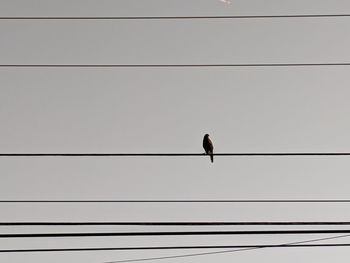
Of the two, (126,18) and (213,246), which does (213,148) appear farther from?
(126,18)

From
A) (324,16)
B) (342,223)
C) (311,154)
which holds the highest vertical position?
(324,16)

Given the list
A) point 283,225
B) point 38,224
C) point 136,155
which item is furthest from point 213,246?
point 38,224

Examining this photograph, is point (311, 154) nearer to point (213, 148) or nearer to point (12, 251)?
point (213, 148)

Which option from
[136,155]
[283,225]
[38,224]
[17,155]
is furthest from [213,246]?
[17,155]

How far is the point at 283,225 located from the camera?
4.76 metres

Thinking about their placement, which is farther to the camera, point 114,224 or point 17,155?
point 17,155

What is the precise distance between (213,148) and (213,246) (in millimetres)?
871

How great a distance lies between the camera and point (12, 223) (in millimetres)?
4633

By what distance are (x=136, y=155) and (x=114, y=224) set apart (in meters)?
0.78

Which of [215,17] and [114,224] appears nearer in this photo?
[114,224]

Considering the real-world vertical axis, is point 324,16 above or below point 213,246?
above

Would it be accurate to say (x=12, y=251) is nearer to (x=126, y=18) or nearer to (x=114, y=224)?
(x=114, y=224)

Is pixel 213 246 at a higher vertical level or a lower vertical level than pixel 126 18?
lower

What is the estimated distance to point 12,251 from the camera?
5.13m
